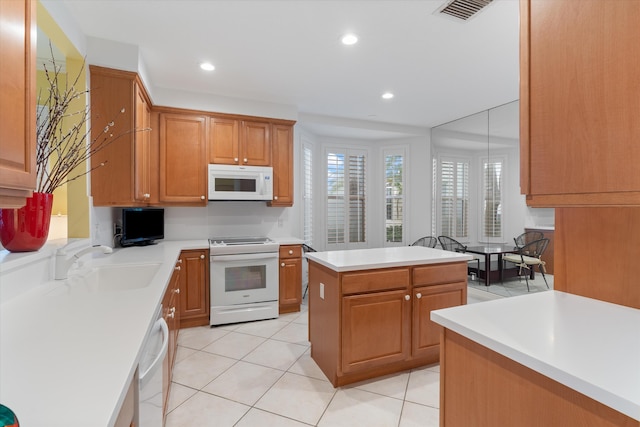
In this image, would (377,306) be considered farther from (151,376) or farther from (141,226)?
(141,226)

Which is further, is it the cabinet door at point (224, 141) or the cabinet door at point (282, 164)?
the cabinet door at point (282, 164)

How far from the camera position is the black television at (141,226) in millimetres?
3025

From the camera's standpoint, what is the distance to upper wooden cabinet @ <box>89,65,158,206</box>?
8.11ft

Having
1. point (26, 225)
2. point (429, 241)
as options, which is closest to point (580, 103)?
point (26, 225)

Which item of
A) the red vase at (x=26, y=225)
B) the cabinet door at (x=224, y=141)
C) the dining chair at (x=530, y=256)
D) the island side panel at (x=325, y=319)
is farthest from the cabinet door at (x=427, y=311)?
the cabinet door at (x=224, y=141)

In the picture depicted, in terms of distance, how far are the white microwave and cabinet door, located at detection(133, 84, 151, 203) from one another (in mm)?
643

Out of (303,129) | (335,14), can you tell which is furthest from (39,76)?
(303,129)

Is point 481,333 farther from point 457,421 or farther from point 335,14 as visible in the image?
point 335,14

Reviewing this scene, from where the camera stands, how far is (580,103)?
2.89ft

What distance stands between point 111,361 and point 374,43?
263 cm

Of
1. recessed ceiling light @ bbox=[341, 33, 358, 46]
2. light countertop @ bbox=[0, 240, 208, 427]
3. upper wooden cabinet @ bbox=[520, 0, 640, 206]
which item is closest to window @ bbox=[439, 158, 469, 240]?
recessed ceiling light @ bbox=[341, 33, 358, 46]

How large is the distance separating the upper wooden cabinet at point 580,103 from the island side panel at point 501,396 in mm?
515

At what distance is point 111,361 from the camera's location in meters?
0.83

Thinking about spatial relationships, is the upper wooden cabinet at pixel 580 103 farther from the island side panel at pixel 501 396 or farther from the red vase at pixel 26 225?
the red vase at pixel 26 225
